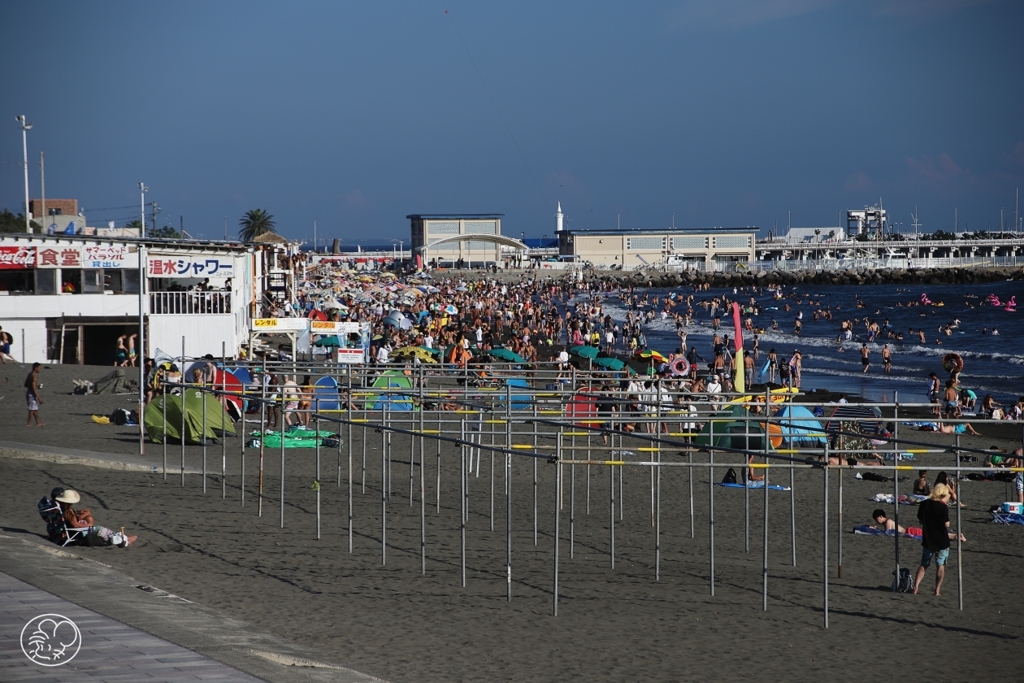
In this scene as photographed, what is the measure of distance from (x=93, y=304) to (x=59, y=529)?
2279cm

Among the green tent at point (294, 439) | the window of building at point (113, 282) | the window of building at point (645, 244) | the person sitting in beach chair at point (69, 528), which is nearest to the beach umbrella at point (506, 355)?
the window of building at point (113, 282)

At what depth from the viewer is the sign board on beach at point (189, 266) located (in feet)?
116

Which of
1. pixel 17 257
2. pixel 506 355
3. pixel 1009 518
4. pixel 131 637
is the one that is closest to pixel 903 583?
pixel 1009 518

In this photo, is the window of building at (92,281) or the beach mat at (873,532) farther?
the window of building at (92,281)

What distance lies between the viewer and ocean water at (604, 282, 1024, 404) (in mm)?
40969

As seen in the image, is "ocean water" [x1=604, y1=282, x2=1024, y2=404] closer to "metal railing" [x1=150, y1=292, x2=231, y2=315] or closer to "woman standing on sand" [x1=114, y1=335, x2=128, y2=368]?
"metal railing" [x1=150, y1=292, x2=231, y2=315]

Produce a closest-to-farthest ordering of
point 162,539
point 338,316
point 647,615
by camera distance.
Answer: point 647,615 → point 162,539 → point 338,316

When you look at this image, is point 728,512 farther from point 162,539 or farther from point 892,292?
point 892,292

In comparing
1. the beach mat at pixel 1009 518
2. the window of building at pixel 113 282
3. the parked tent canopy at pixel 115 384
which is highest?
the window of building at pixel 113 282

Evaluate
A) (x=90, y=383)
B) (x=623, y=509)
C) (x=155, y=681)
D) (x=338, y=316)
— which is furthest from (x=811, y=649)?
(x=338, y=316)

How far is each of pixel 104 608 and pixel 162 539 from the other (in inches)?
160

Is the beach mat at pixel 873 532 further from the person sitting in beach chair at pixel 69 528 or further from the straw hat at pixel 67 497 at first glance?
the straw hat at pixel 67 497

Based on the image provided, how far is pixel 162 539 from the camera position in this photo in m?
13.4

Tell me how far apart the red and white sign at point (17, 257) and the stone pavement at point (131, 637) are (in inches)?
974
